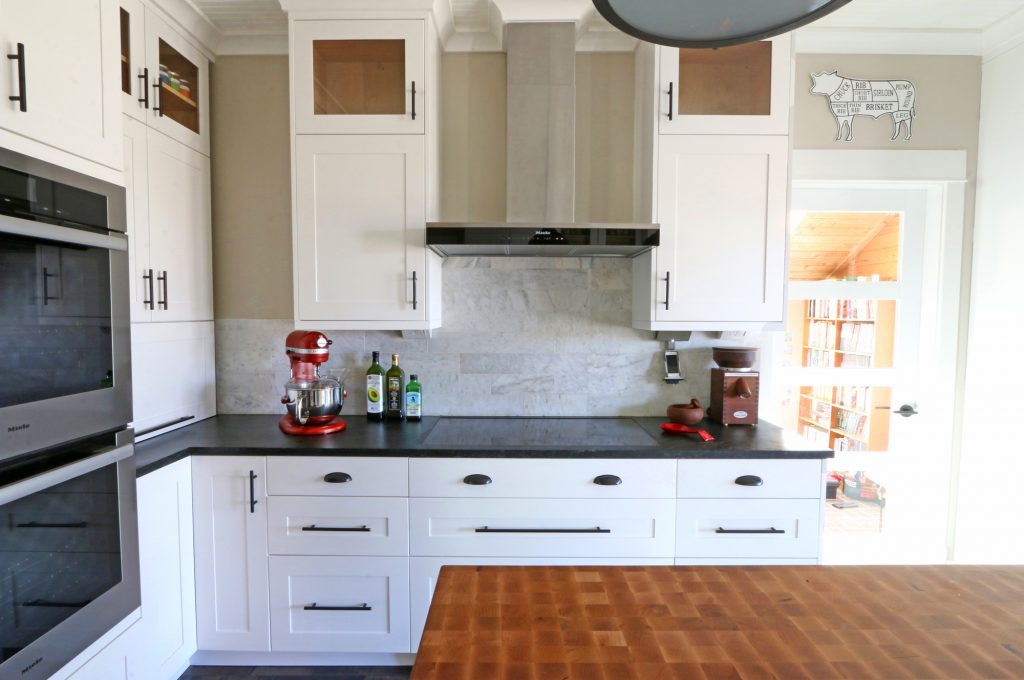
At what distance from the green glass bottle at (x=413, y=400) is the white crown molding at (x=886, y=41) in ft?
→ 7.71

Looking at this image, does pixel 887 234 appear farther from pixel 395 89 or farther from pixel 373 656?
pixel 373 656

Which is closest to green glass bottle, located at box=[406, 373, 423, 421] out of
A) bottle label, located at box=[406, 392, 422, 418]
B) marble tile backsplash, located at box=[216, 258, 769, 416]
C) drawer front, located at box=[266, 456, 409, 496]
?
bottle label, located at box=[406, 392, 422, 418]

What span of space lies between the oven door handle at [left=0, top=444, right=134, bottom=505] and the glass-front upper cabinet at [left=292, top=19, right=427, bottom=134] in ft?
4.44

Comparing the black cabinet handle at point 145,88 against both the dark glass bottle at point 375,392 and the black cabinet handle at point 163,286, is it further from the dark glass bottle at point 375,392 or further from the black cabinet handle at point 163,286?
the dark glass bottle at point 375,392

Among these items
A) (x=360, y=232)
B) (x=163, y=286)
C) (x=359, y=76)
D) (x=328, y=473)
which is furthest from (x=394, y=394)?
(x=359, y=76)

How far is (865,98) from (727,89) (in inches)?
33.3

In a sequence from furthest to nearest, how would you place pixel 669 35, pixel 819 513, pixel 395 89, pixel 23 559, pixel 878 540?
pixel 878 540 < pixel 395 89 < pixel 819 513 < pixel 23 559 < pixel 669 35

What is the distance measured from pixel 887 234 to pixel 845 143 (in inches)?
19.6

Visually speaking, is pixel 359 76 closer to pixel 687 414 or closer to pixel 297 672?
pixel 687 414

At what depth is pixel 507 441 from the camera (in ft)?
6.63

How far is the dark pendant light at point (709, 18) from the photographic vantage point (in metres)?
0.80

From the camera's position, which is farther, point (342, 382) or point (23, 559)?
point (342, 382)

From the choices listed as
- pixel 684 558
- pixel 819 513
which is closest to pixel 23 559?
pixel 684 558

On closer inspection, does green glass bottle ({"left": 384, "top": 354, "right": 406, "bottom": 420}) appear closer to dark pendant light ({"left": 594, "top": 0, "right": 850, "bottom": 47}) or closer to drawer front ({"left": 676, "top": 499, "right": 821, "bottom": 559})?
drawer front ({"left": 676, "top": 499, "right": 821, "bottom": 559})
